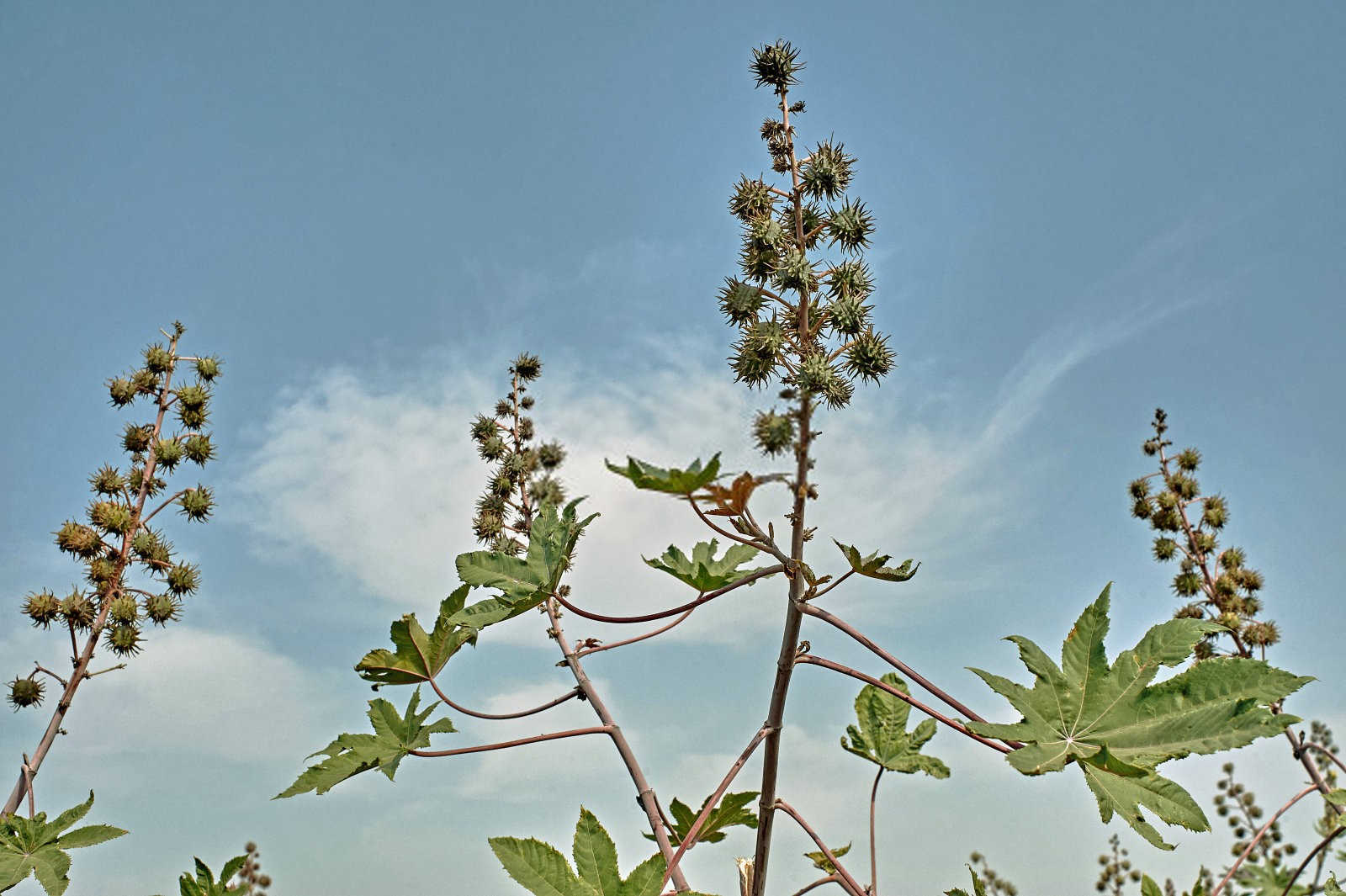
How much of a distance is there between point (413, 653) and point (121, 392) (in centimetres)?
606

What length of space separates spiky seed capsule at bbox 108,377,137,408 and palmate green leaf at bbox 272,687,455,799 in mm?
5905

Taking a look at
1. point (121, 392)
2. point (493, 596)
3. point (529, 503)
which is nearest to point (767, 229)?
point (493, 596)

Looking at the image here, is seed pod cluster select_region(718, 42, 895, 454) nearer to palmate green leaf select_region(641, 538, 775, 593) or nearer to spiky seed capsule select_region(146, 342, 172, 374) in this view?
palmate green leaf select_region(641, 538, 775, 593)

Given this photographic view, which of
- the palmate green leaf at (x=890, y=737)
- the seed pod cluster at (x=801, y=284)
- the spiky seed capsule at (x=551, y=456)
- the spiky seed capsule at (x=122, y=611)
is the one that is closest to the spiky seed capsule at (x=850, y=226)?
the seed pod cluster at (x=801, y=284)

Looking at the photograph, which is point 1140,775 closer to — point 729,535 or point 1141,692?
point 1141,692

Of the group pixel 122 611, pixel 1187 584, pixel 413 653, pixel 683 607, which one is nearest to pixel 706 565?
pixel 683 607

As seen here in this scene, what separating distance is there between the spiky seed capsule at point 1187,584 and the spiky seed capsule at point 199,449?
8303 mm

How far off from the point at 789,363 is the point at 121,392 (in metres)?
7.09

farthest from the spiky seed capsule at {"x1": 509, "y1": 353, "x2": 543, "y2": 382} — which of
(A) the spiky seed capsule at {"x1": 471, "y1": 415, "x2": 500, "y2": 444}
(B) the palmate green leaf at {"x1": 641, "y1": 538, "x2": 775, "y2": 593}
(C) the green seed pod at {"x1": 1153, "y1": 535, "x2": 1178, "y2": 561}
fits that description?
(C) the green seed pod at {"x1": 1153, "y1": 535, "x2": 1178, "y2": 561}

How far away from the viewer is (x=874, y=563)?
2482 mm

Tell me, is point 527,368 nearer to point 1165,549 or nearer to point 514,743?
point 514,743

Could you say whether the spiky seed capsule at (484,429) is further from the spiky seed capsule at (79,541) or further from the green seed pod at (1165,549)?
the green seed pod at (1165,549)

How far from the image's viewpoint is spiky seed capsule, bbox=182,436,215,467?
25.3ft

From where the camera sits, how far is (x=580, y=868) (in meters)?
2.32
